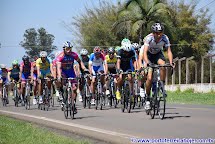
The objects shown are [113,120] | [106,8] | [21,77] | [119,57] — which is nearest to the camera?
[113,120]

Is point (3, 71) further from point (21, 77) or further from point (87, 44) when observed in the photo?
point (87, 44)

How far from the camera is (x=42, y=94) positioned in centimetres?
2050

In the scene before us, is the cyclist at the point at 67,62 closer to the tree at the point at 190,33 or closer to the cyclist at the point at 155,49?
the cyclist at the point at 155,49

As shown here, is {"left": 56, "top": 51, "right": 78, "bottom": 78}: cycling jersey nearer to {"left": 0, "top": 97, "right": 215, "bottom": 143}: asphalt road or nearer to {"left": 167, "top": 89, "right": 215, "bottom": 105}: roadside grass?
{"left": 0, "top": 97, "right": 215, "bottom": 143}: asphalt road

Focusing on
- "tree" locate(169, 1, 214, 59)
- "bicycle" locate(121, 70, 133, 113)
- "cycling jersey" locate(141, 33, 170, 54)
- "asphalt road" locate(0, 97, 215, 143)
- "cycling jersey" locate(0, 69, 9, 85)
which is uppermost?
"tree" locate(169, 1, 214, 59)

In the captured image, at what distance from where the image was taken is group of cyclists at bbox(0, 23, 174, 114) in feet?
42.3

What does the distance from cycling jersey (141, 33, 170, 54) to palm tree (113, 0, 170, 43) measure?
3167 centimetres

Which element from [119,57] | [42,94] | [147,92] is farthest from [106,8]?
[147,92]

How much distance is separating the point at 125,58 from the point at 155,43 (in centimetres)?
375

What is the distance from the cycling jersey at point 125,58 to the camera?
16.6 meters

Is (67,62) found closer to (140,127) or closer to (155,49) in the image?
(155,49)

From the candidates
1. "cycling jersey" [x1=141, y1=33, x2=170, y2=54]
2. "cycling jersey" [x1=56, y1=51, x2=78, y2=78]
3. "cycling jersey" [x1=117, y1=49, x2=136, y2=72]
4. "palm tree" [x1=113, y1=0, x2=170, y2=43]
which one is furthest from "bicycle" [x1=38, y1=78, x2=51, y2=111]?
"palm tree" [x1=113, y1=0, x2=170, y2=43]

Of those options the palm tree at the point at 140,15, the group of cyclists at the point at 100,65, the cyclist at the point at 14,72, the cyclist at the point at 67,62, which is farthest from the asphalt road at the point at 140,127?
the palm tree at the point at 140,15

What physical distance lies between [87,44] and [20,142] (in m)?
44.4
